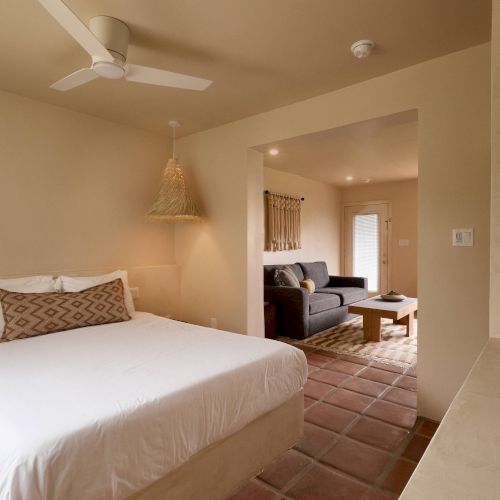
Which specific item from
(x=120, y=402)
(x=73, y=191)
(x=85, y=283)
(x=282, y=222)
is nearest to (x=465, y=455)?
(x=120, y=402)

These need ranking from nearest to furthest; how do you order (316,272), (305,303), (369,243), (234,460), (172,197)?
1. (234,460)
2. (172,197)
3. (305,303)
4. (316,272)
5. (369,243)

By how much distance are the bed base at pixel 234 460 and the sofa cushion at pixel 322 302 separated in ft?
8.62

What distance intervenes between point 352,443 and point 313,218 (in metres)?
4.93

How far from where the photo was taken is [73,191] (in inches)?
129

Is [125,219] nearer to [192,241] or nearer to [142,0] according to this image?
[192,241]

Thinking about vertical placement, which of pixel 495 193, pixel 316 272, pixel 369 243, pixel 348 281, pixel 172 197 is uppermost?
pixel 172 197

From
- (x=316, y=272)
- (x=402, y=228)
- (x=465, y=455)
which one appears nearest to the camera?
(x=465, y=455)

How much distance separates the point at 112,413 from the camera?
4.40 ft

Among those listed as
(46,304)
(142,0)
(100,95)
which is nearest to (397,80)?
(142,0)

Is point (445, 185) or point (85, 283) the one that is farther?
point (85, 283)

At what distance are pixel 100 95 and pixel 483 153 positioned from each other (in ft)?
9.30

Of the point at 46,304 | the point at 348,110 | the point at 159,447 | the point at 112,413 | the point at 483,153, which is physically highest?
the point at 348,110

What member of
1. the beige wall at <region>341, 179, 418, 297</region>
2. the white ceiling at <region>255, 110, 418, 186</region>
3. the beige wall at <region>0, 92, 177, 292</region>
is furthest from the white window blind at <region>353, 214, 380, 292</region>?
the beige wall at <region>0, 92, 177, 292</region>

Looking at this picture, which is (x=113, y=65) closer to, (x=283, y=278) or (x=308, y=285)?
(x=283, y=278)
